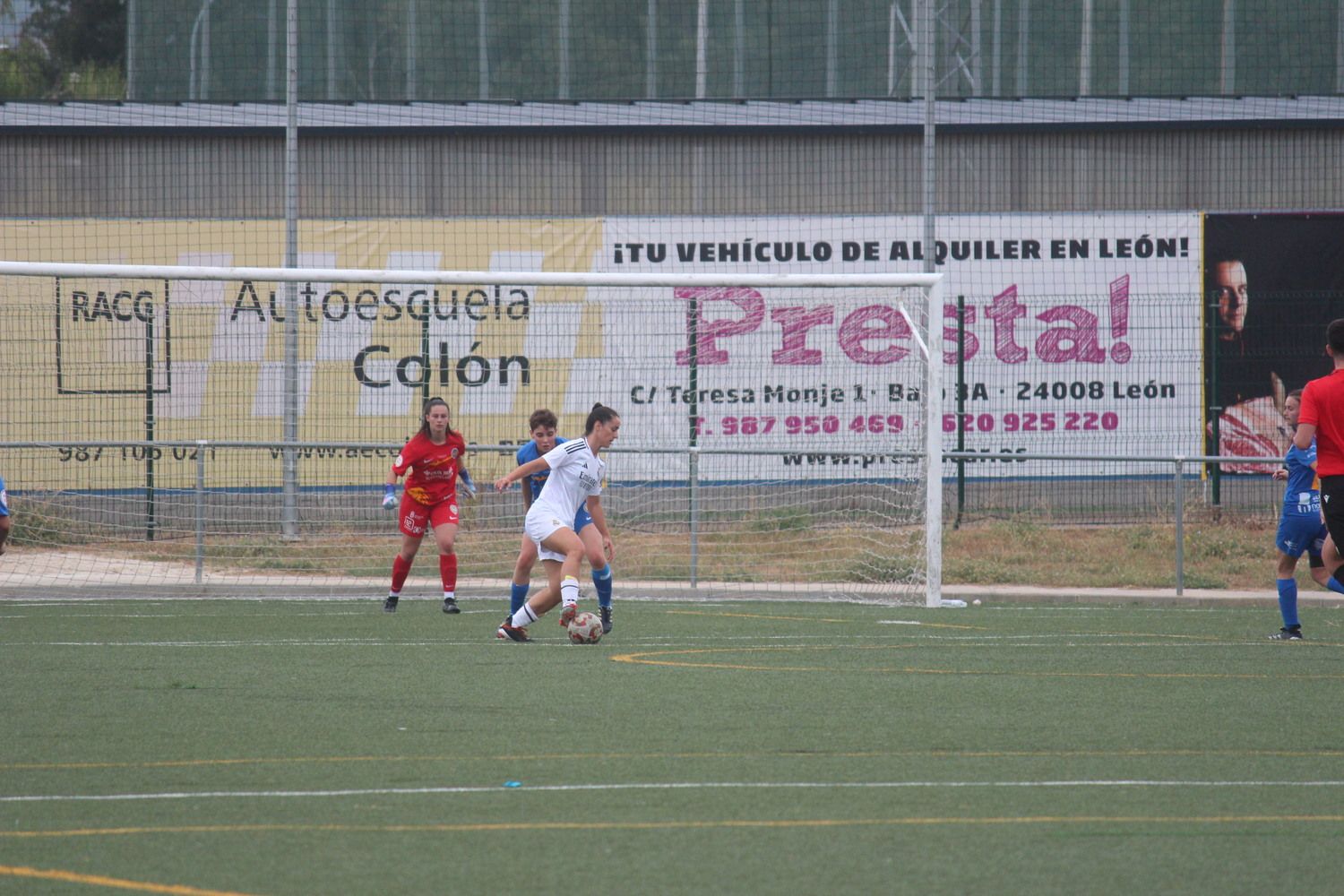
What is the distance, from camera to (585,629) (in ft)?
36.8

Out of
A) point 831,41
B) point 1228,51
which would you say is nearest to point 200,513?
point 831,41

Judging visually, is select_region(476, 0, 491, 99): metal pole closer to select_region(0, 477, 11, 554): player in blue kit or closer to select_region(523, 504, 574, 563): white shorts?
select_region(0, 477, 11, 554): player in blue kit

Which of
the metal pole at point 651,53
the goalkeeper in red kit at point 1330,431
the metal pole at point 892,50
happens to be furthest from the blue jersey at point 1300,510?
the metal pole at point 651,53

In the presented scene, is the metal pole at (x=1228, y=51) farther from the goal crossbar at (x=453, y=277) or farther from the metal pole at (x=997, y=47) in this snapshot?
the goal crossbar at (x=453, y=277)

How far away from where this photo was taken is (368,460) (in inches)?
655

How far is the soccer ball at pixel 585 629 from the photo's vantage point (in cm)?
1119

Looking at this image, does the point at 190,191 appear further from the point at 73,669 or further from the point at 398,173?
the point at 73,669

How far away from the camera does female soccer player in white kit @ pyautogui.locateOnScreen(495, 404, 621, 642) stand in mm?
11211

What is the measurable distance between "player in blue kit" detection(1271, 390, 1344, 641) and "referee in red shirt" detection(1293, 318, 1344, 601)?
2187 millimetres

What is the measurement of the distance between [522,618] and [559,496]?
942mm

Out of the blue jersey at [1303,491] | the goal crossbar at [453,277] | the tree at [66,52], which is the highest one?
the tree at [66,52]

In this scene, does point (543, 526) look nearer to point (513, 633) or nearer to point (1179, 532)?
point (513, 633)

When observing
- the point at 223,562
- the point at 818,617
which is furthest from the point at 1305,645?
the point at 223,562

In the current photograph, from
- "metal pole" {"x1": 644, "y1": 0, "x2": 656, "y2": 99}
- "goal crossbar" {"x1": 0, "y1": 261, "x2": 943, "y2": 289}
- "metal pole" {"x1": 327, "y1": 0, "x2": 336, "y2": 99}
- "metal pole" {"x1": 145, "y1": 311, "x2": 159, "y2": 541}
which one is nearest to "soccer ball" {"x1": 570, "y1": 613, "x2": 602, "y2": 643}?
"goal crossbar" {"x1": 0, "y1": 261, "x2": 943, "y2": 289}
